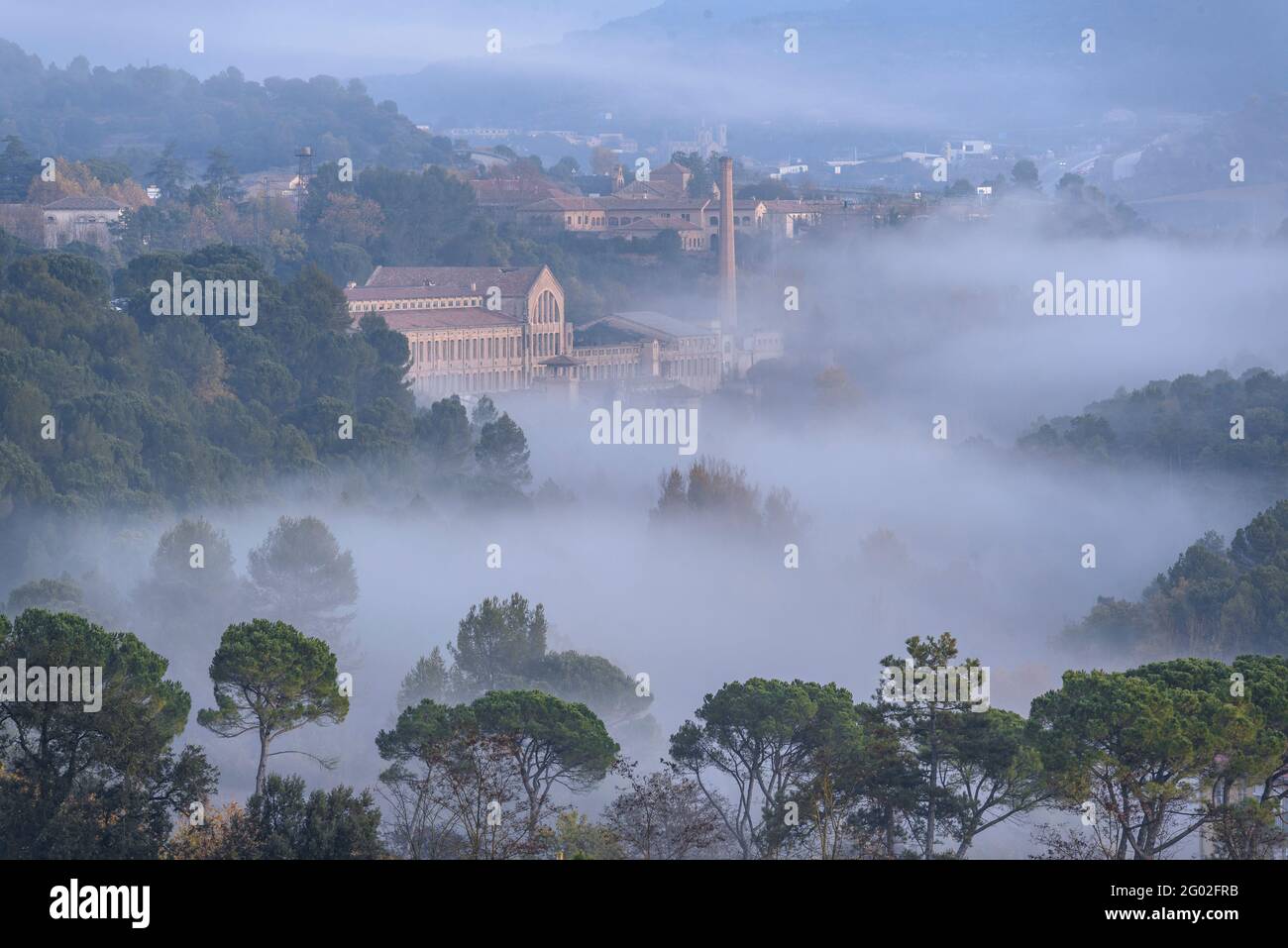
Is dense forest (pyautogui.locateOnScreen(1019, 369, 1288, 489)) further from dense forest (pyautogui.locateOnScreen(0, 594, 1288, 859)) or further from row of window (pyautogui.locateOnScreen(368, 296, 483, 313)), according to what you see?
dense forest (pyautogui.locateOnScreen(0, 594, 1288, 859))

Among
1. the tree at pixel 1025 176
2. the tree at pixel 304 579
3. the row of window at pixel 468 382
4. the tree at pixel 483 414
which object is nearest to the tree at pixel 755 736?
the tree at pixel 304 579

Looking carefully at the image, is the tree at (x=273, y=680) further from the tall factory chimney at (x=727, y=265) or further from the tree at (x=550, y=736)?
the tall factory chimney at (x=727, y=265)

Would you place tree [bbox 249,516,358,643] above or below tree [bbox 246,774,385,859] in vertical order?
above

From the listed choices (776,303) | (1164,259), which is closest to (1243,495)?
(776,303)

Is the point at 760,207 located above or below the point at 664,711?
above

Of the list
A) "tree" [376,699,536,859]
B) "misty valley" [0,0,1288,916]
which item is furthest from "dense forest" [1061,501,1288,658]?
"tree" [376,699,536,859]
